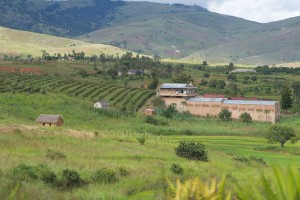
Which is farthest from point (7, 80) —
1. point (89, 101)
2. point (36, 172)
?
point (36, 172)

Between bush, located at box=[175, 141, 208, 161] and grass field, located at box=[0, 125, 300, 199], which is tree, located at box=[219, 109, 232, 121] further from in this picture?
bush, located at box=[175, 141, 208, 161]

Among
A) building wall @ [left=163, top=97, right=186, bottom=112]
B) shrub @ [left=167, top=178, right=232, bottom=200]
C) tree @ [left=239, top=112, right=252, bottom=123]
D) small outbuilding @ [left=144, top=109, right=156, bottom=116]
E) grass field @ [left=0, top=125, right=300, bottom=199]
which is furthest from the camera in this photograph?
building wall @ [left=163, top=97, right=186, bottom=112]

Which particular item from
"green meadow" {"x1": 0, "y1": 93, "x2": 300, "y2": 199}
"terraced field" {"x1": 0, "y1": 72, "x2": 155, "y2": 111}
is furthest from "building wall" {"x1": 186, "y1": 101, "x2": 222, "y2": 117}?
"green meadow" {"x1": 0, "y1": 93, "x2": 300, "y2": 199}

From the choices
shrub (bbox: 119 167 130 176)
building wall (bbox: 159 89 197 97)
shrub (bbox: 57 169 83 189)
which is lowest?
building wall (bbox: 159 89 197 97)

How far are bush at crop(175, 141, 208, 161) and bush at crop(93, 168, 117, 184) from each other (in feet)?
55.7

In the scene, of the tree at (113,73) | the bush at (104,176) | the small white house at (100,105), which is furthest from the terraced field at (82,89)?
the bush at (104,176)

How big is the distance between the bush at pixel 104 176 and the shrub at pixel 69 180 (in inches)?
47.3

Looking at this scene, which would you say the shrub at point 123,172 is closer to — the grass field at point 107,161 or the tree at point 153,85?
the grass field at point 107,161

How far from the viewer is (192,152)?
39.8 m

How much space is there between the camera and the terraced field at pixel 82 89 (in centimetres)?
9794

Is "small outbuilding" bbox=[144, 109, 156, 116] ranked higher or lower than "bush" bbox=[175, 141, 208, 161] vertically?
lower

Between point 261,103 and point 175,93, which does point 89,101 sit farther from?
point 261,103

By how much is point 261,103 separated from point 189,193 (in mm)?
99650

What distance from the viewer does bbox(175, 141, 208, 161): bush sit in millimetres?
39844
